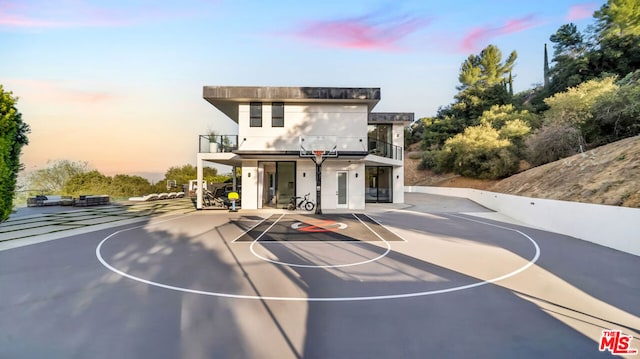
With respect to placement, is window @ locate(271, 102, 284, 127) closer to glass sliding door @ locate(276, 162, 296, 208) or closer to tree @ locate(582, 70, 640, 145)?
glass sliding door @ locate(276, 162, 296, 208)

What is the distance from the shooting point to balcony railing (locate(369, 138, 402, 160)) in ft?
57.8

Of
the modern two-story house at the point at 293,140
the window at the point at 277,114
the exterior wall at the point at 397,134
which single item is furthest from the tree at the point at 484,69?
the window at the point at 277,114

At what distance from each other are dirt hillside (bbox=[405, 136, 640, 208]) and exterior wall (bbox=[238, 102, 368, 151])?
999 cm

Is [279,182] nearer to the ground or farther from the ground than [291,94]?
nearer to the ground

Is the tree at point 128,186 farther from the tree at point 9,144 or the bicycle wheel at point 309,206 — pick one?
the bicycle wheel at point 309,206

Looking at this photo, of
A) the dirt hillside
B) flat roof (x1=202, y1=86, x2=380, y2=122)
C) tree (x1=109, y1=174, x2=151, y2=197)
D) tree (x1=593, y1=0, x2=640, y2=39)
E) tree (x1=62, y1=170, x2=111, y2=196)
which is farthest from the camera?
tree (x1=593, y1=0, x2=640, y2=39)

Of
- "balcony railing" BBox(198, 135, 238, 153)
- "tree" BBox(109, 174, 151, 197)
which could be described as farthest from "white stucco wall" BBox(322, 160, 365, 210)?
"tree" BBox(109, 174, 151, 197)

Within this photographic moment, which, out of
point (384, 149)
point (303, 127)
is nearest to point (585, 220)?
point (384, 149)

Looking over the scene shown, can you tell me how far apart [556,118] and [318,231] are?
71.0 feet

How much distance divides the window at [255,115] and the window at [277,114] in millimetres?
768

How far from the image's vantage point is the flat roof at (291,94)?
47.4ft

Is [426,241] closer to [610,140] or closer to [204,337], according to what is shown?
[204,337]

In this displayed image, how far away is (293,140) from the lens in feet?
50.4

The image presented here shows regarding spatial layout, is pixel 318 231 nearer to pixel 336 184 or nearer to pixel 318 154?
pixel 318 154
